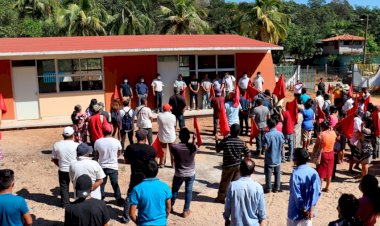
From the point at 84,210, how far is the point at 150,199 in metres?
0.83

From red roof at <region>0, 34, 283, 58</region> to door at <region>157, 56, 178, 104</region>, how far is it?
0.65 metres

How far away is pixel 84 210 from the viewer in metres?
4.57

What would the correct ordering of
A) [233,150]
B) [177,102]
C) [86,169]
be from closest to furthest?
[86,169]
[233,150]
[177,102]

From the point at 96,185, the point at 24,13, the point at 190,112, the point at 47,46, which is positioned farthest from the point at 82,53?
the point at 24,13

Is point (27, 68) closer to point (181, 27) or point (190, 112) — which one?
point (190, 112)

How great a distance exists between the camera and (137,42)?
17453 mm

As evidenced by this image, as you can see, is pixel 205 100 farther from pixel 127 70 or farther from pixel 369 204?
pixel 369 204

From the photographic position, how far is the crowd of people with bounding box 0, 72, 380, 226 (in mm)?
4797

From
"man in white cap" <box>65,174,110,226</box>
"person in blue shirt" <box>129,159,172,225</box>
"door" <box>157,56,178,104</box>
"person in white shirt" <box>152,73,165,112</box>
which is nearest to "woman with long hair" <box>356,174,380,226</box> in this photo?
"person in blue shirt" <box>129,159,172,225</box>

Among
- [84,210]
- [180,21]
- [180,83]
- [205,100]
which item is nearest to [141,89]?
[180,83]

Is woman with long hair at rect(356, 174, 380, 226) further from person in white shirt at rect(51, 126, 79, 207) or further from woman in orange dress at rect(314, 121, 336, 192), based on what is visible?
person in white shirt at rect(51, 126, 79, 207)

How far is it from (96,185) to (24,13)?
40.3 metres

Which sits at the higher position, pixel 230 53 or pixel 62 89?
pixel 230 53

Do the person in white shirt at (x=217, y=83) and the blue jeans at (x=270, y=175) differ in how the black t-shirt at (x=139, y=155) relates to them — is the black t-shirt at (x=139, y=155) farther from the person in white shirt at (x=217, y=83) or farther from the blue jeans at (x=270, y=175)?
the person in white shirt at (x=217, y=83)
